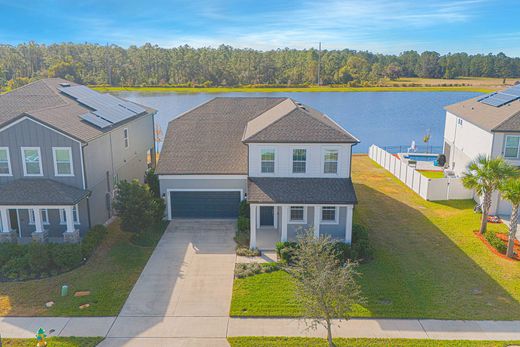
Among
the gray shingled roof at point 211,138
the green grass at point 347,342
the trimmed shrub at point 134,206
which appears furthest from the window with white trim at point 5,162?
the green grass at point 347,342

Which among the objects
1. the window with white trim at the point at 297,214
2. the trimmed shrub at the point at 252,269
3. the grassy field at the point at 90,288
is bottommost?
the grassy field at the point at 90,288

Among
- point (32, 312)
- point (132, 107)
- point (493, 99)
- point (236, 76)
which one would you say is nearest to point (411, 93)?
point (236, 76)

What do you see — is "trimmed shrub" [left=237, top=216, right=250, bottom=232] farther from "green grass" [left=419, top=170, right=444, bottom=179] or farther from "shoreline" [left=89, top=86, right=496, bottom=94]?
"shoreline" [left=89, top=86, right=496, bottom=94]

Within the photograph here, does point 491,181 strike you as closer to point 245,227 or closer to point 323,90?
point 245,227

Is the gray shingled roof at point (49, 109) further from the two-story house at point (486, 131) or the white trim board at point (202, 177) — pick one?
the two-story house at point (486, 131)

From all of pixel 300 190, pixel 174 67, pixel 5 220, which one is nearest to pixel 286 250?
pixel 300 190

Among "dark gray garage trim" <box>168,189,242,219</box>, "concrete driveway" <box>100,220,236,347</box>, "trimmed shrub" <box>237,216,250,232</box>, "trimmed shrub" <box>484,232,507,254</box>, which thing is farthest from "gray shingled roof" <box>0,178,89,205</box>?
"trimmed shrub" <box>484,232,507,254</box>

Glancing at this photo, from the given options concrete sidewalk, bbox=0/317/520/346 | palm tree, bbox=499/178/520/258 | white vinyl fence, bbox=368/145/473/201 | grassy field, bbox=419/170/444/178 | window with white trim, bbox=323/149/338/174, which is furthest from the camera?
grassy field, bbox=419/170/444/178
